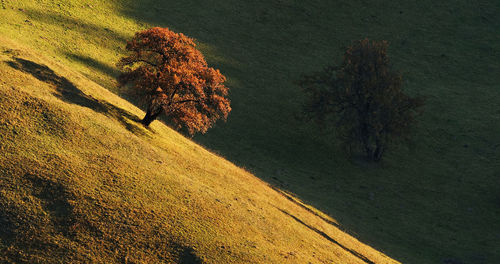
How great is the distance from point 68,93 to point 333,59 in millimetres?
61355

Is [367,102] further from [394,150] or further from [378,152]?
[394,150]

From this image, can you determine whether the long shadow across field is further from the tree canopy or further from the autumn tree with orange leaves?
the autumn tree with orange leaves

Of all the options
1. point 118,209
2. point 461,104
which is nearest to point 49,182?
point 118,209

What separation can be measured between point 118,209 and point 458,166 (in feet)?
183

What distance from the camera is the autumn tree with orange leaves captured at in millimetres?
38000

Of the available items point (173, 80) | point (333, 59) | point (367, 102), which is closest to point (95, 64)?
point (173, 80)

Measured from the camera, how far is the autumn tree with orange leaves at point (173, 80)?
38.0 m

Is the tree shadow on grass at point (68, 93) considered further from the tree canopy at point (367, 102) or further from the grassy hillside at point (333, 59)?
the tree canopy at point (367, 102)

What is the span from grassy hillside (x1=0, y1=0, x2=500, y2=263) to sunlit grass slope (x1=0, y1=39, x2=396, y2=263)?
583 centimetres

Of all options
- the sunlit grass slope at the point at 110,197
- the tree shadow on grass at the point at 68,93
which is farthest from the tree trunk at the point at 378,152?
the tree shadow on grass at the point at 68,93

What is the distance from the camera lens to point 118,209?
25500 mm

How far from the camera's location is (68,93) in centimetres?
3525

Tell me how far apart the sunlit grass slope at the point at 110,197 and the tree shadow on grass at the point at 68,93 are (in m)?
0.13

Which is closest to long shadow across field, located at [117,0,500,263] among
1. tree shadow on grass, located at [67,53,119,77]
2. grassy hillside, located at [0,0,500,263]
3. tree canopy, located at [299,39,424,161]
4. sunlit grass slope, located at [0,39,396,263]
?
grassy hillside, located at [0,0,500,263]
